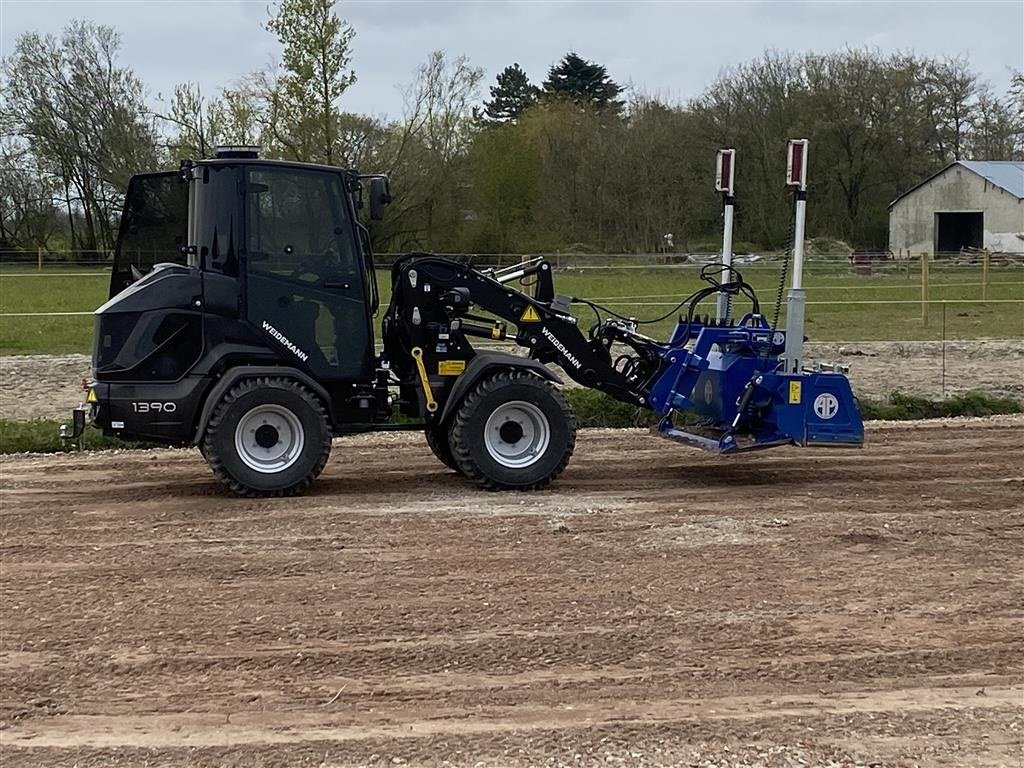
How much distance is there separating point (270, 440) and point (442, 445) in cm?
151

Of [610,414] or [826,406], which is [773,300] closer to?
[610,414]

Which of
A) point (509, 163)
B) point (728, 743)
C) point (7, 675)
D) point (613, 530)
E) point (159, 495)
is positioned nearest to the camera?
point (728, 743)

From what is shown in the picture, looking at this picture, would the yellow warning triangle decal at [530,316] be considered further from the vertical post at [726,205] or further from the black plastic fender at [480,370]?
the vertical post at [726,205]

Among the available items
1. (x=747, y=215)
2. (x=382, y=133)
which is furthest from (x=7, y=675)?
(x=747, y=215)

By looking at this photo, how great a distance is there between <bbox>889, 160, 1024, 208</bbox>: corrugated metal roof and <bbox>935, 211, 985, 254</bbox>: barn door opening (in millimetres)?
1646

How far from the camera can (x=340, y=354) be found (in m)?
8.74

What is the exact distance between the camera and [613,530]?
7.65 metres

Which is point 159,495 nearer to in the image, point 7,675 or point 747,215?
point 7,675

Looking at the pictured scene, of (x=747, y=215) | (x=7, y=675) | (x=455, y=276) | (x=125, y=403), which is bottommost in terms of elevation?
(x=7, y=675)

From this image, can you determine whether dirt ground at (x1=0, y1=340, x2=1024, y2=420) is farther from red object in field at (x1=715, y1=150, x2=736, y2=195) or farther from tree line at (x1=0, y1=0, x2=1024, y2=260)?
tree line at (x1=0, y1=0, x2=1024, y2=260)

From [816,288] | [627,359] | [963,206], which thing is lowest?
[627,359]

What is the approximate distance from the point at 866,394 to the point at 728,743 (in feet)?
32.4

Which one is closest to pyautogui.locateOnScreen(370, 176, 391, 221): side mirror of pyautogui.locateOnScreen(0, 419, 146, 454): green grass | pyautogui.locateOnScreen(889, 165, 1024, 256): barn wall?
pyautogui.locateOnScreen(0, 419, 146, 454): green grass

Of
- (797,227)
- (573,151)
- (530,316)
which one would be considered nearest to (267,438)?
(530,316)
